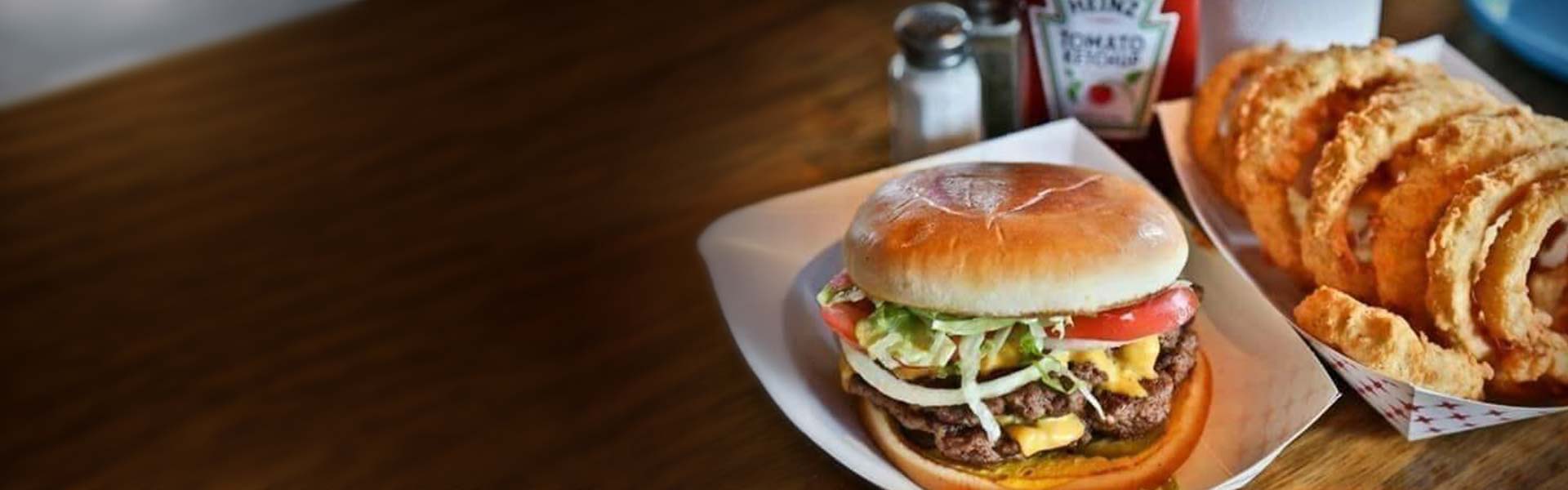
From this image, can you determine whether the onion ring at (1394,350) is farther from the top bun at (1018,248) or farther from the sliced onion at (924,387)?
the sliced onion at (924,387)

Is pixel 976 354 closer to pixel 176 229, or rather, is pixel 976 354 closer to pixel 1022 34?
pixel 1022 34

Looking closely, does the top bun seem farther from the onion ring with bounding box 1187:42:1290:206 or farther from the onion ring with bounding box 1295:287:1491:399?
the onion ring with bounding box 1187:42:1290:206

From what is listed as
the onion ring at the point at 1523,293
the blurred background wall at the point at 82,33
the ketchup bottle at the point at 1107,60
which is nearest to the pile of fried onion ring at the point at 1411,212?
the onion ring at the point at 1523,293

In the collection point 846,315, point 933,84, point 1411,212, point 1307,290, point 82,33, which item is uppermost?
point 82,33

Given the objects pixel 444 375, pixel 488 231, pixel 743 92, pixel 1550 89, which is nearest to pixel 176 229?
pixel 488 231

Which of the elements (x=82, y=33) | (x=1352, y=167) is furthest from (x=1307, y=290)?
(x=82, y=33)

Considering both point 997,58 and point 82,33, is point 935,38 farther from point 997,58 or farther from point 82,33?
point 82,33
